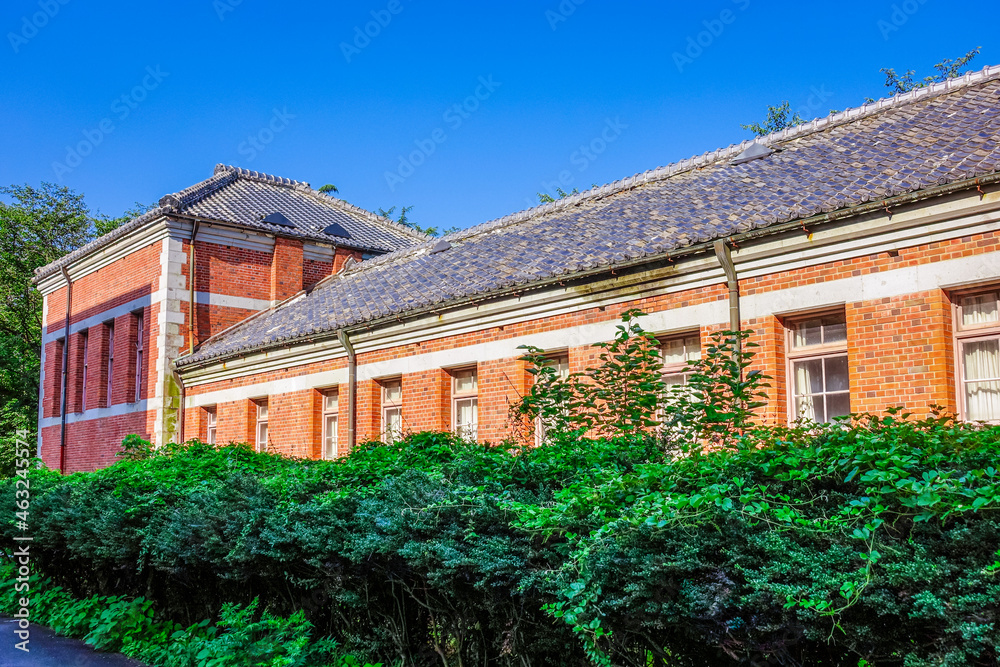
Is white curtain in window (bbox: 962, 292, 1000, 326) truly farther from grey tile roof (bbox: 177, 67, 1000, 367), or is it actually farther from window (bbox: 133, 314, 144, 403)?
window (bbox: 133, 314, 144, 403)

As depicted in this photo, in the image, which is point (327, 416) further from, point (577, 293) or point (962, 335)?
point (962, 335)

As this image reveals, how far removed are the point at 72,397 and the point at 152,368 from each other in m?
6.26

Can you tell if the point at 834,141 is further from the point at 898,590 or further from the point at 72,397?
the point at 72,397

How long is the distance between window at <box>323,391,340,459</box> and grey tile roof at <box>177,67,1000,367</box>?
1.47 meters

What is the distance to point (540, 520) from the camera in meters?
4.55

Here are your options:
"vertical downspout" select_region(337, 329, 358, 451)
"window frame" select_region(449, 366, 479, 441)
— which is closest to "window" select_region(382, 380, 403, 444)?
"vertical downspout" select_region(337, 329, 358, 451)

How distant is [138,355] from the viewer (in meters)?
25.2

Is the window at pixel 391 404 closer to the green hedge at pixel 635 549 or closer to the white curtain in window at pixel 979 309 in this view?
the green hedge at pixel 635 549

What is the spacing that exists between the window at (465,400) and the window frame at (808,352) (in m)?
5.72

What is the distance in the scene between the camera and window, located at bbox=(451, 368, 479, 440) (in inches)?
607

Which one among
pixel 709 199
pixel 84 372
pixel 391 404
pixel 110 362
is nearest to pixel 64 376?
pixel 84 372

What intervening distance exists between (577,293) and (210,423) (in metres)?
13.2

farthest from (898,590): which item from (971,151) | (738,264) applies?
(971,151)

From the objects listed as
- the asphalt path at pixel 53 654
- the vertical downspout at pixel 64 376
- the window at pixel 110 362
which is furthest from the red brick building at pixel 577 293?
the asphalt path at pixel 53 654
